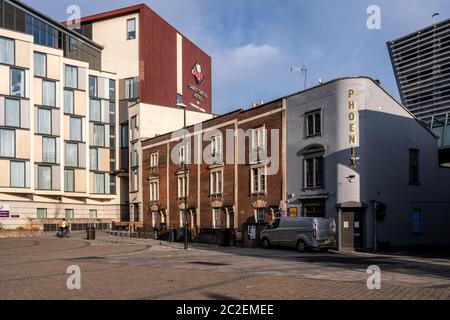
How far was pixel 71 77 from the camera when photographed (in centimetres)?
6169

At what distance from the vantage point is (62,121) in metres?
60.3

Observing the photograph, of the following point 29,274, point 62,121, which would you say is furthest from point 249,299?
point 62,121

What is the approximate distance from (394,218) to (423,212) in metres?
3.26

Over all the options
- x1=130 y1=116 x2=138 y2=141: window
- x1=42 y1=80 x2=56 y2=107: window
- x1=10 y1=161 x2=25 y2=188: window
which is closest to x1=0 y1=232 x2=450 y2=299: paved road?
x1=10 y1=161 x2=25 y2=188: window

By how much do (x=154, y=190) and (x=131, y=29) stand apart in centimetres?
2283

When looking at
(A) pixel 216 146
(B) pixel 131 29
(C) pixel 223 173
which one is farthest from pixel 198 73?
(C) pixel 223 173

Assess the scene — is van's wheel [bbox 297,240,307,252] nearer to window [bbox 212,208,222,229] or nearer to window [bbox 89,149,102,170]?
window [bbox 212,208,222,229]

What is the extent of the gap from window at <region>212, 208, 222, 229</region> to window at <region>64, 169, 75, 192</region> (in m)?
25.7

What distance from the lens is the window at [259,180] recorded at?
36.1 meters

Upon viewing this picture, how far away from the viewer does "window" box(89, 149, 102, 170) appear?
63.7 meters

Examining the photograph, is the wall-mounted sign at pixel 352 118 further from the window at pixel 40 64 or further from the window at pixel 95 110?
the window at pixel 95 110

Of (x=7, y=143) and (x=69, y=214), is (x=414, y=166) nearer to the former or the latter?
(x=7, y=143)

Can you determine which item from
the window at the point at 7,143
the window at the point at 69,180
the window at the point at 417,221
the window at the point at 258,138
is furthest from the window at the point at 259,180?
the window at the point at 69,180
